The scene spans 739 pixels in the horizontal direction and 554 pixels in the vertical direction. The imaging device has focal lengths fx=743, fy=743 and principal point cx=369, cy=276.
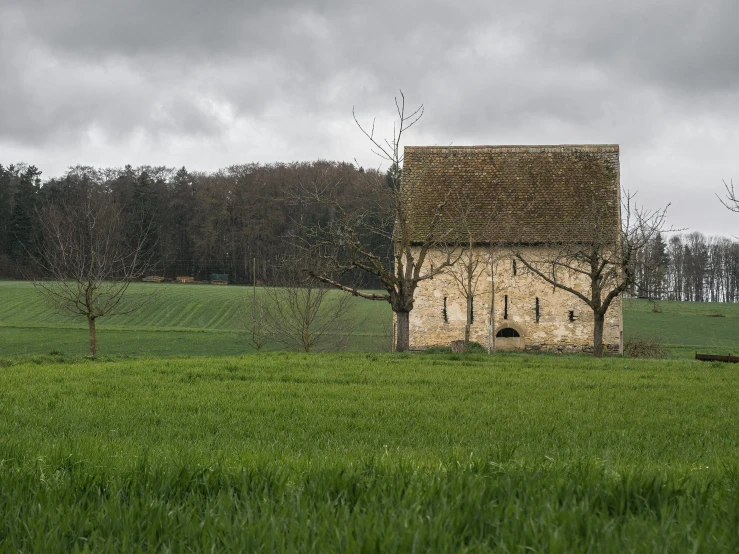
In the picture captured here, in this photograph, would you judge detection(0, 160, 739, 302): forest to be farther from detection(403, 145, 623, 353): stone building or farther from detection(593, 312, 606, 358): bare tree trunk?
detection(593, 312, 606, 358): bare tree trunk

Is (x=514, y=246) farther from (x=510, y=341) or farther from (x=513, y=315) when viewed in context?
(x=510, y=341)

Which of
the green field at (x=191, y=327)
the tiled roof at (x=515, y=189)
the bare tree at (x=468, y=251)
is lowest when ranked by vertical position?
→ the green field at (x=191, y=327)

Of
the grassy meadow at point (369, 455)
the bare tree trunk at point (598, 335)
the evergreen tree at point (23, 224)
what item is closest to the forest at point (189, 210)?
the evergreen tree at point (23, 224)

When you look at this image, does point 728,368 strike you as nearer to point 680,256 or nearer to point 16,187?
point 16,187

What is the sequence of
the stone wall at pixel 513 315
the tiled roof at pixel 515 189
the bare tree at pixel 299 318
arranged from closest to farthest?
the tiled roof at pixel 515 189, the stone wall at pixel 513 315, the bare tree at pixel 299 318

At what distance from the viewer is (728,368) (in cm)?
1809

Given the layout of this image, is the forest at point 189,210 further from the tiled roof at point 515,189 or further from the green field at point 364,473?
the green field at point 364,473

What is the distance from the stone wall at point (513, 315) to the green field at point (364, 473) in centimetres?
2040

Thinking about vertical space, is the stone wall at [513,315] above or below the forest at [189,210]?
below

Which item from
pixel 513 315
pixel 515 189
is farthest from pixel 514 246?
pixel 515 189

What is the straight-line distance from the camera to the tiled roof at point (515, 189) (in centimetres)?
3203

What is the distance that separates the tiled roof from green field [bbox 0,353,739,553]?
2022 centimetres

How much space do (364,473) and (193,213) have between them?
3410 inches

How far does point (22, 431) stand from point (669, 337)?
50.8 m
